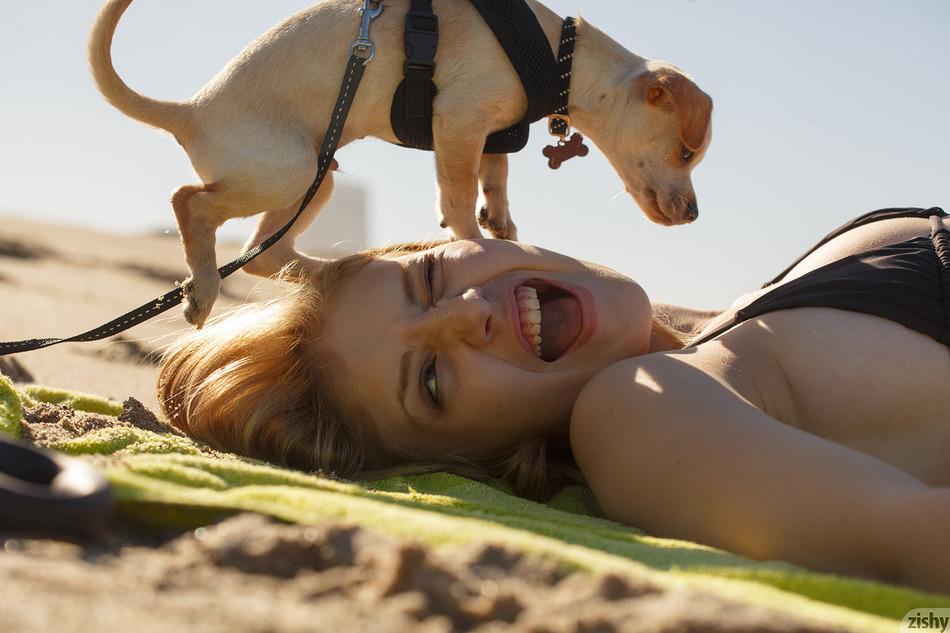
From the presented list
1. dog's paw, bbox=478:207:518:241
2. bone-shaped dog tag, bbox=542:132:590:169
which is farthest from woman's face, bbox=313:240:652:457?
bone-shaped dog tag, bbox=542:132:590:169

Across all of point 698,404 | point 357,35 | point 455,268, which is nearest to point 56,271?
point 357,35

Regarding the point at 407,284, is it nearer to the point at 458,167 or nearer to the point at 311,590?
Answer: the point at 458,167

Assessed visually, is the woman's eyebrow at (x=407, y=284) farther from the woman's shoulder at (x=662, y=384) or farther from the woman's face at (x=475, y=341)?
the woman's shoulder at (x=662, y=384)

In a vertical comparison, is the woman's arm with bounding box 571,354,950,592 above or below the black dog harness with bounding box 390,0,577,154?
below

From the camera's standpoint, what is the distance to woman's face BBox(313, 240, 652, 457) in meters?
1.95

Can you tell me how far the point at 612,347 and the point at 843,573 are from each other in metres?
0.79

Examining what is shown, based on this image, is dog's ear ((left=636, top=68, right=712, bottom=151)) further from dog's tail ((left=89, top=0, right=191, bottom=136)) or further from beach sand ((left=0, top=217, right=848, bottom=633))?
beach sand ((left=0, top=217, right=848, bottom=633))

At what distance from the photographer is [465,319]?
193 cm

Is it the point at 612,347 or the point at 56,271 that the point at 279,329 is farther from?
the point at 56,271

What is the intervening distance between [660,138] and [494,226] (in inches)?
28.2

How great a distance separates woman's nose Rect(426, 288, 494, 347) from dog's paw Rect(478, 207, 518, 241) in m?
1.24

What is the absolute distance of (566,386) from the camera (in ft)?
6.48

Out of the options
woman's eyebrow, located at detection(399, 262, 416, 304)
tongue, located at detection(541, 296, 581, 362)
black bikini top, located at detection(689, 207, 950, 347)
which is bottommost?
tongue, located at detection(541, 296, 581, 362)

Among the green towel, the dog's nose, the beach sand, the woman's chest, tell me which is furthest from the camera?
the dog's nose
